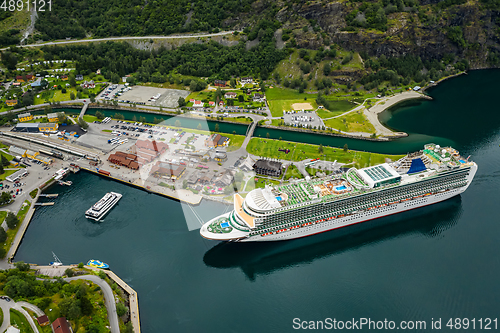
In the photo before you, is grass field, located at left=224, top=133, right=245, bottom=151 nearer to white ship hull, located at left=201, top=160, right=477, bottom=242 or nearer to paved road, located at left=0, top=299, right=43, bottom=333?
white ship hull, located at left=201, top=160, right=477, bottom=242

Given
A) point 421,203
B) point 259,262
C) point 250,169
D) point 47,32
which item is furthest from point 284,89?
point 47,32

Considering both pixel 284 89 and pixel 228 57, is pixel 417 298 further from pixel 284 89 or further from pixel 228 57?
pixel 228 57

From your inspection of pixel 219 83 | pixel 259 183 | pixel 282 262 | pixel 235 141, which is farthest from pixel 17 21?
pixel 282 262

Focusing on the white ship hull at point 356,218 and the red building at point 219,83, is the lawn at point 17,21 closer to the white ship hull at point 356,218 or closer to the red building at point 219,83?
the red building at point 219,83

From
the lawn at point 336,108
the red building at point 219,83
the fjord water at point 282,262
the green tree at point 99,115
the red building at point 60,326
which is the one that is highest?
the red building at point 219,83

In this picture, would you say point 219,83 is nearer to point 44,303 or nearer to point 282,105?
point 282,105

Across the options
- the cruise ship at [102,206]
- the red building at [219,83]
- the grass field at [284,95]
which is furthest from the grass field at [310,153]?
the red building at [219,83]
